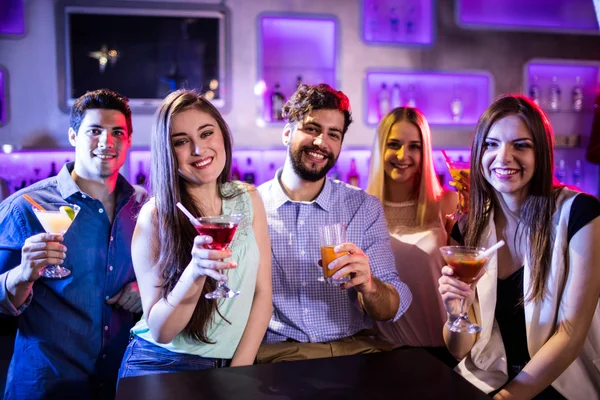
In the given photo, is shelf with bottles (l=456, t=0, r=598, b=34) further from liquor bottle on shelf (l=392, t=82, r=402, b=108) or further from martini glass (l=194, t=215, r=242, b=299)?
martini glass (l=194, t=215, r=242, b=299)

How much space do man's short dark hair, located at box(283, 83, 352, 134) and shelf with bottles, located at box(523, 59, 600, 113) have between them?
333 cm

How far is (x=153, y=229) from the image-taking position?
6.47 feet

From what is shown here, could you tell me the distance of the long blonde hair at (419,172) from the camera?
295 cm

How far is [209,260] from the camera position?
1620 millimetres

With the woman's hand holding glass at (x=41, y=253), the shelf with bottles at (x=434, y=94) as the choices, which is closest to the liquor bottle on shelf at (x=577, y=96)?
the shelf with bottles at (x=434, y=94)

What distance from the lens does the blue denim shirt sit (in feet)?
7.37

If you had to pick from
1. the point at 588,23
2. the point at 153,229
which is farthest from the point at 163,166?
→ the point at 588,23

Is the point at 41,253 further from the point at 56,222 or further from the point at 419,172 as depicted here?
the point at 419,172

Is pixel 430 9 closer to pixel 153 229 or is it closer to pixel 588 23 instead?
pixel 588 23

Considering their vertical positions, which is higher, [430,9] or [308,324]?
[430,9]

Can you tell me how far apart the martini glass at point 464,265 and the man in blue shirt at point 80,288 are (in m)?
1.38

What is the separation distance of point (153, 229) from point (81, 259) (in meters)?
0.55

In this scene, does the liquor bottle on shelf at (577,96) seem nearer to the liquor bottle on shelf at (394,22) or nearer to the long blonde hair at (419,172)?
the liquor bottle on shelf at (394,22)

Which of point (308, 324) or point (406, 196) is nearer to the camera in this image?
point (308, 324)
